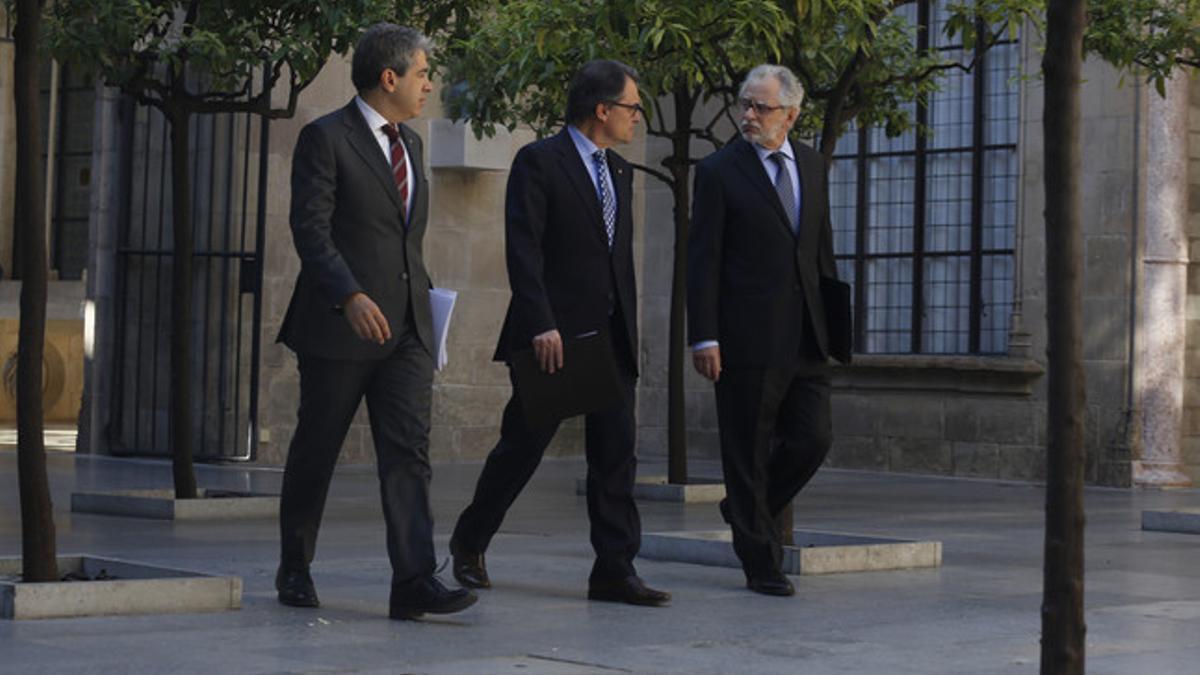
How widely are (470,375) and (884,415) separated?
149 inches

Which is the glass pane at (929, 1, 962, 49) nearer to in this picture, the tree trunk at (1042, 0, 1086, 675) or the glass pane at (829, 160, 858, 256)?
the glass pane at (829, 160, 858, 256)

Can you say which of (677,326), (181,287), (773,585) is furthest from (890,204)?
(773,585)

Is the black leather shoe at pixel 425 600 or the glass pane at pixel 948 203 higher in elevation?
the glass pane at pixel 948 203

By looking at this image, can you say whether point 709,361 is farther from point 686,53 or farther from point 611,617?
point 686,53

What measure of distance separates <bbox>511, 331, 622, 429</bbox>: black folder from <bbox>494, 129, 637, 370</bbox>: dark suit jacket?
0.11 m

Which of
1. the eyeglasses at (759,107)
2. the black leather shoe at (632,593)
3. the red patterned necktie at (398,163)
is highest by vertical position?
the eyeglasses at (759,107)

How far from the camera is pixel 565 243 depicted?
851cm

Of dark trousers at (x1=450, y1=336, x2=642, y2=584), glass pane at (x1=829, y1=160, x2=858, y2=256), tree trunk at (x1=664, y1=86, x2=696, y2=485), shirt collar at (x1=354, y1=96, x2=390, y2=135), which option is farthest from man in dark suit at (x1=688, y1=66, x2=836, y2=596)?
glass pane at (x1=829, y1=160, x2=858, y2=256)

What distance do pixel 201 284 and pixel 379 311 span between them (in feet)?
40.7

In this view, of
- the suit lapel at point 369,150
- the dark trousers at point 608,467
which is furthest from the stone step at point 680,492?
the suit lapel at point 369,150

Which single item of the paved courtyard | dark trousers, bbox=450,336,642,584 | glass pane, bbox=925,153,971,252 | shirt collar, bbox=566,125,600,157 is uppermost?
glass pane, bbox=925,153,971,252

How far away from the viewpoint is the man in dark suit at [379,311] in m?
7.83

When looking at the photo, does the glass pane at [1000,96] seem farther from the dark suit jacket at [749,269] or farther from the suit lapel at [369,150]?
the suit lapel at [369,150]

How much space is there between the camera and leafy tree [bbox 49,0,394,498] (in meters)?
12.9
